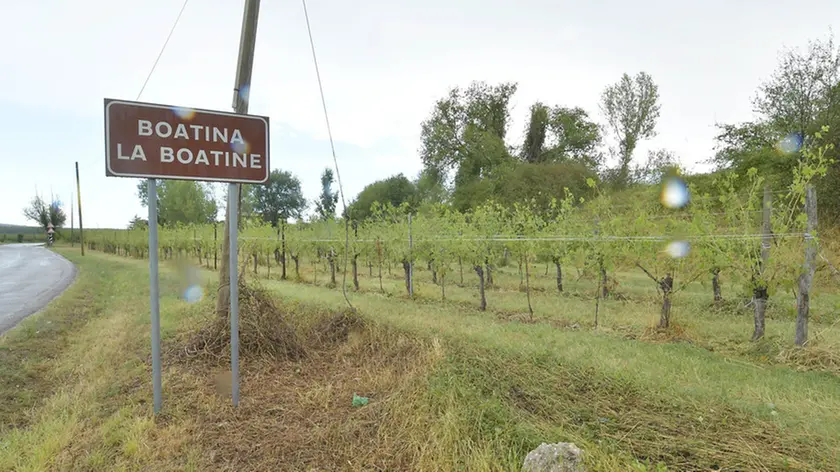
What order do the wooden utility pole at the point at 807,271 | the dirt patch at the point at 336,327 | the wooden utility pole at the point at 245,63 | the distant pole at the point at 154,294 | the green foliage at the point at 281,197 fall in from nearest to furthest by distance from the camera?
1. the distant pole at the point at 154,294
2. the wooden utility pole at the point at 807,271
3. the wooden utility pole at the point at 245,63
4. the dirt patch at the point at 336,327
5. the green foliage at the point at 281,197

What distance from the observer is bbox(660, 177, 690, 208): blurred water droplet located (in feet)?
51.1

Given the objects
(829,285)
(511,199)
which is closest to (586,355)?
(829,285)

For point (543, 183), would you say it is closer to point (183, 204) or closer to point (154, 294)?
point (154, 294)

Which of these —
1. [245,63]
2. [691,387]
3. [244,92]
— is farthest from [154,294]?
[691,387]

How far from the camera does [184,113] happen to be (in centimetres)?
345

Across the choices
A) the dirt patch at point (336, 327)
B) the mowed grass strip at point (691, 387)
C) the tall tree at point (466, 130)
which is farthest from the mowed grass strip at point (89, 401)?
the tall tree at point (466, 130)

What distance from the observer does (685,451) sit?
2346mm

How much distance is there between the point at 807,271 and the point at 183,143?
6.73 m

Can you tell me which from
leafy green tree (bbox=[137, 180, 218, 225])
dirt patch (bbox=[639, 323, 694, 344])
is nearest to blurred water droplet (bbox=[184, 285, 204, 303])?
dirt patch (bbox=[639, 323, 694, 344])

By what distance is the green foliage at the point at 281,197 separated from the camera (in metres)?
51.4

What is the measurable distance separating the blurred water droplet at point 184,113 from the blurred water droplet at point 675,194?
1581 centimetres

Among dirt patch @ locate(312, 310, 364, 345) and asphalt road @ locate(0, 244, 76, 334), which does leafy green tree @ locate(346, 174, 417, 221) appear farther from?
dirt patch @ locate(312, 310, 364, 345)

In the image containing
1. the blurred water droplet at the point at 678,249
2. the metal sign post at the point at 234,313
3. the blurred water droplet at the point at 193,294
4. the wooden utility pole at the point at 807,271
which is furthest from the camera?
the blurred water droplet at the point at 193,294

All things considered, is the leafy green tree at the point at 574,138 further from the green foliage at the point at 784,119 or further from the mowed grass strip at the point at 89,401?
the mowed grass strip at the point at 89,401
